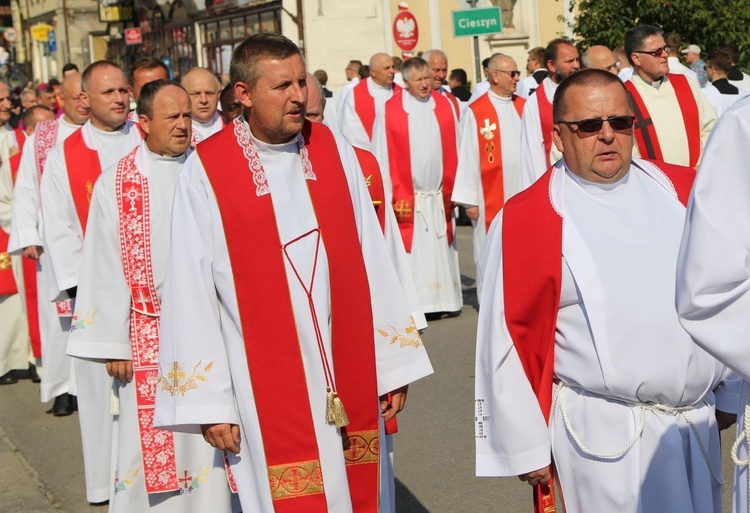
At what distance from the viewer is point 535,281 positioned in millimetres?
3867

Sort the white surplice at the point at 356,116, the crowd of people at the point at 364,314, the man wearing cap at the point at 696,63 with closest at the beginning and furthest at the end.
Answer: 1. the crowd of people at the point at 364,314
2. the white surplice at the point at 356,116
3. the man wearing cap at the point at 696,63

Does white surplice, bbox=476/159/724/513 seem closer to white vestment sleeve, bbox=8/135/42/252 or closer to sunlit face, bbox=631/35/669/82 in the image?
sunlit face, bbox=631/35/669/82

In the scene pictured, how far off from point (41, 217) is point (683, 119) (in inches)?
157

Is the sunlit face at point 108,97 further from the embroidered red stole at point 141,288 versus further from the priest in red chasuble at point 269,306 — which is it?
the priest in red chasuble at point 269,306

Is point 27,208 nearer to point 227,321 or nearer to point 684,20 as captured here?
point 227,321

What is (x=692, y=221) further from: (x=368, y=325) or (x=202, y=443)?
(x=202, y=443)

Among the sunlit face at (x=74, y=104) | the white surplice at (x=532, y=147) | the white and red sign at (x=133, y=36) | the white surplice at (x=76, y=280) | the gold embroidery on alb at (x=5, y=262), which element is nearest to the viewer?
the white surplice at (x=76, y=280)

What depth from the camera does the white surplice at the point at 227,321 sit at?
14.1ft

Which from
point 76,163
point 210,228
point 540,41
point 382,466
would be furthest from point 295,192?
point 540,41

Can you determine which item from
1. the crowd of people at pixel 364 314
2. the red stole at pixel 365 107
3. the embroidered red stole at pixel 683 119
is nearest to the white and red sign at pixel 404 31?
the red stole at pixel 365 107

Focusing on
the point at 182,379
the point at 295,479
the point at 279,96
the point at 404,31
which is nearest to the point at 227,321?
the point at 182,379

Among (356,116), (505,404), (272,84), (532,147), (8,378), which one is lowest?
(8,378)

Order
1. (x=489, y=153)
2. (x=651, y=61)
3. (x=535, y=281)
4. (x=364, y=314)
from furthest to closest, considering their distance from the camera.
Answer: (x=489, y=153) → (x=651, y=61) → (x=364, y=314) → (x=535, y=281)

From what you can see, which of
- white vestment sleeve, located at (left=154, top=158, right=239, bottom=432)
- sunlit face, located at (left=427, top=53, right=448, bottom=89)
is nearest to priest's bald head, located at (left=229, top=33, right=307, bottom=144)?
white vestment sleeve, located at (left=154, top=158, right=239, bottom=432)
